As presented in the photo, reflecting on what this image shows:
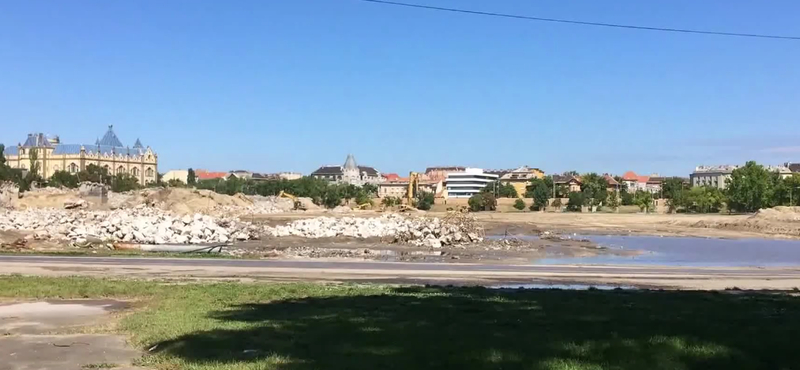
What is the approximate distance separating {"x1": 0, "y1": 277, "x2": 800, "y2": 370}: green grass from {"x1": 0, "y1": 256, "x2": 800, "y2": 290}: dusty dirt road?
309 inches

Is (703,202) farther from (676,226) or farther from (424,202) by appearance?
(676,226)

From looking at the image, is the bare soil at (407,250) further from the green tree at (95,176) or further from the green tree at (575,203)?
the green tree at (95,176)

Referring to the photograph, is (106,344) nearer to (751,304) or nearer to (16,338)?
(16,338)

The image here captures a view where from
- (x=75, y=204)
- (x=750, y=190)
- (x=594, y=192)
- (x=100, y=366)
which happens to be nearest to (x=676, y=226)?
(x=750, y=190)

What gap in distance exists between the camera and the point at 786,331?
29.8 feet

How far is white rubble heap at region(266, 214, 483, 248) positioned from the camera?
48.5 metres

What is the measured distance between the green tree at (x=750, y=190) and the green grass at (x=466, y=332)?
11742 cm

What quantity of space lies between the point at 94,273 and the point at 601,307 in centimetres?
1773

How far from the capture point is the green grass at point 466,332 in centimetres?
770

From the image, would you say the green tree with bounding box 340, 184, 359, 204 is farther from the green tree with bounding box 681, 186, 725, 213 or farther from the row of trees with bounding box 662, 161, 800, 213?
the green tree with bounding box 681, 186, 725, 213

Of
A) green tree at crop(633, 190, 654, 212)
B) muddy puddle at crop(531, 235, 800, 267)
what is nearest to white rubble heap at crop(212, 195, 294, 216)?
muddy puddle at crop(531, 235, 800, 267)

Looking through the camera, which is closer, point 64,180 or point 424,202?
point 424,202

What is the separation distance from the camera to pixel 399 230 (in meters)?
51.6

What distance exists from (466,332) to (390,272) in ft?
57.9
